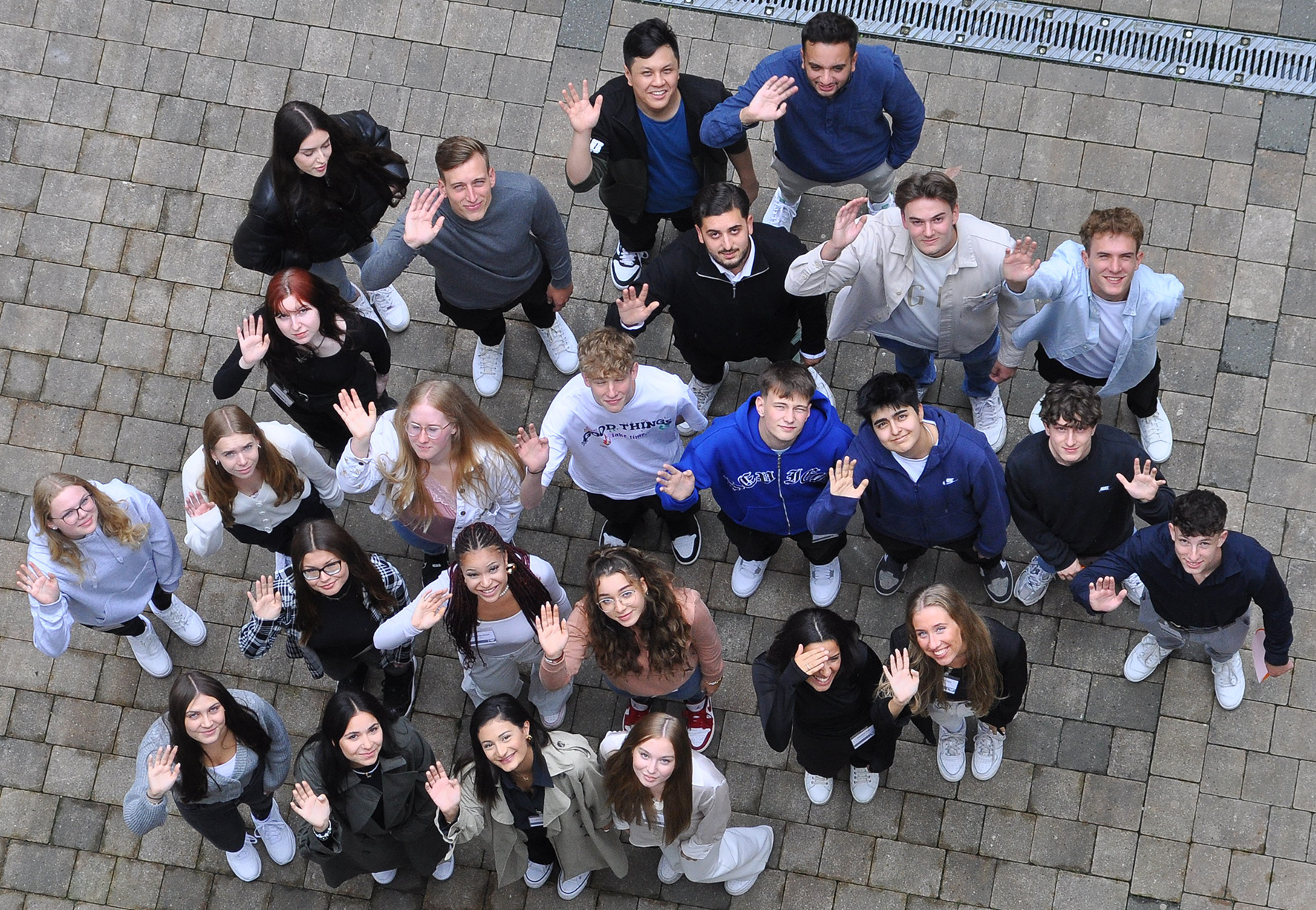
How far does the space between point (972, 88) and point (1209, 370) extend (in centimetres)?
227

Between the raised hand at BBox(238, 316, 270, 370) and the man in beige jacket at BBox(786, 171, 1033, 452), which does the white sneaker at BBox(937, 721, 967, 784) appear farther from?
the raised hand at BBox(238, 316, 270, 370)

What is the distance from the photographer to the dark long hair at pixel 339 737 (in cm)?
567

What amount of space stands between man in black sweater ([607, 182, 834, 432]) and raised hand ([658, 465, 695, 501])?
0.77 metres

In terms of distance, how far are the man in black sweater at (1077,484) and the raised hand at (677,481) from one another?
1.54 meters

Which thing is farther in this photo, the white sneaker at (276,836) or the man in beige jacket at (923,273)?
the white sneaker at (276,836)

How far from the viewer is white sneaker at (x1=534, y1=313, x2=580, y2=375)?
7.59m

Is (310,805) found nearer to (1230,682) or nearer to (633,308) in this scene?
(633,308)

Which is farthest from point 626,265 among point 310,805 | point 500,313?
point 310,805

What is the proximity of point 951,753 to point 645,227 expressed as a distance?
3.40 meters

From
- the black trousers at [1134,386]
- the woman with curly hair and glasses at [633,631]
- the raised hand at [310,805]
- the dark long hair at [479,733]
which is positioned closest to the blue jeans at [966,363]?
the black trousers at [1134,386]

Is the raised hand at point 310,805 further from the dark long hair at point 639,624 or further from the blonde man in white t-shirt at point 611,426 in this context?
the blonde man in white t-shirt at point 611,426

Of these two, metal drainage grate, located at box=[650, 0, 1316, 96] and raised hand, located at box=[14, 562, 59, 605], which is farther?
metal drainage grate, located at box=[650, 0, 1316, 96]

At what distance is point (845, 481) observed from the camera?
5988 millimetres

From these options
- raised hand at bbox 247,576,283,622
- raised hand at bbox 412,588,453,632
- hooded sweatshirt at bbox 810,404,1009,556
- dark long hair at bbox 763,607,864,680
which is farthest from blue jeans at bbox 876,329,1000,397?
raised hand at bbox 247,576,283,622
